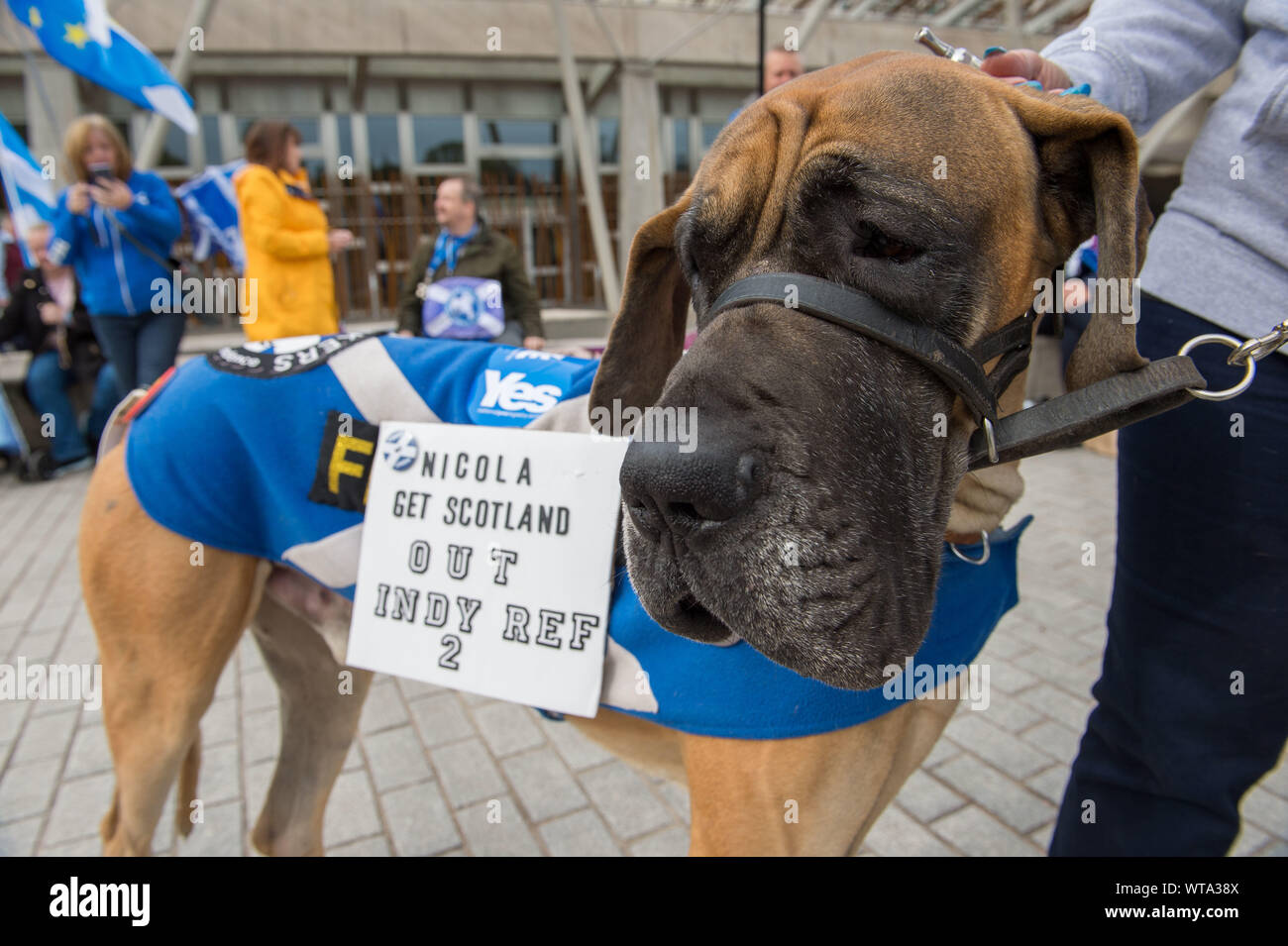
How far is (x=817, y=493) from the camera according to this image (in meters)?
1.05

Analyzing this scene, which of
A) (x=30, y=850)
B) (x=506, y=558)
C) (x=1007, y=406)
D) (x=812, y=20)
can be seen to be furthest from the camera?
(x=812, y=20)

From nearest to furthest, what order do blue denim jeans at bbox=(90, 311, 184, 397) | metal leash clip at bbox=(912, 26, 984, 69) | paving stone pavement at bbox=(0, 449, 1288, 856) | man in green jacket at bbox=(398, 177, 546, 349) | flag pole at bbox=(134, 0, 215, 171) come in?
1. metal leash clip at bbox=(912, 26, 984, 69)
2. paving stone pavement at bbox=(0, 449, 1288, 856)
3. man in green jacket at bbox=(398, 177, 546, 349)
4. blue denim jeans at bbox=(90, 311, 184, 397)
5. flag pole at bbox=(134, 0, 215, 171)

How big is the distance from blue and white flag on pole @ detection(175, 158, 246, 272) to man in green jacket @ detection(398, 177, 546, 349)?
1.54 metres

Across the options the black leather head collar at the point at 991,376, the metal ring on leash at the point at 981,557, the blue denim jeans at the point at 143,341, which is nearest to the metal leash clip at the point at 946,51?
the black leather head collar at the point at 991,376

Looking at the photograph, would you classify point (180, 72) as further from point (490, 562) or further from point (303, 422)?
point (490, 562)

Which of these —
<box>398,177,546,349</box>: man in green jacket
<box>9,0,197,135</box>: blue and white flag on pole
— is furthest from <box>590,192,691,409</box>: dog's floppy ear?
<box>9,0,197,135</box>: blue and white flag on pole

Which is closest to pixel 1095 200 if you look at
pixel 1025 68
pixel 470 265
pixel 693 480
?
pixel 1025 68

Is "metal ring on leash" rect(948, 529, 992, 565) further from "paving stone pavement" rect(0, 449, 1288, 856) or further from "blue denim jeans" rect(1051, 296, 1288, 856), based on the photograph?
"paving stone pavement" rect(0, 449, 1288, 856)

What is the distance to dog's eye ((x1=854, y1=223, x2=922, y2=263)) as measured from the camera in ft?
3.73

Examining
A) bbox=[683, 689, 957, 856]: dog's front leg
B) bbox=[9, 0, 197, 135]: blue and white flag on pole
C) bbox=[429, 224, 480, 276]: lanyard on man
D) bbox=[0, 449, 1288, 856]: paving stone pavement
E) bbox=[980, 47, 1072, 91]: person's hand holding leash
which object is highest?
bbox=[9, 0, 197, 135]: blue and white flag on pole

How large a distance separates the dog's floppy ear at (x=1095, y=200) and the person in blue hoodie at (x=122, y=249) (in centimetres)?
587
